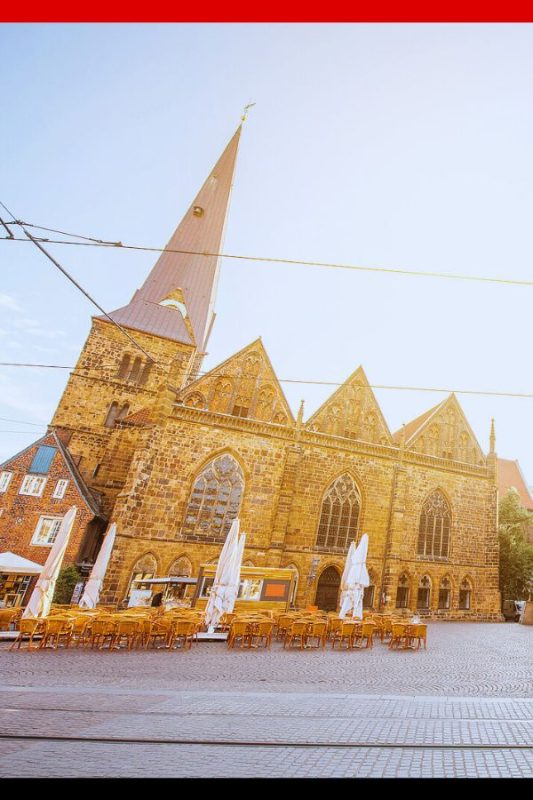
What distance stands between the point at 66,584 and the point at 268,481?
9.81 meters

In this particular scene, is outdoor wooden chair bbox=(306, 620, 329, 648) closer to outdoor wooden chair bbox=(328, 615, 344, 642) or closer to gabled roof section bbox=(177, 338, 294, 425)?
outdoor wooden chair bbox=(328, 615, 344, 642)

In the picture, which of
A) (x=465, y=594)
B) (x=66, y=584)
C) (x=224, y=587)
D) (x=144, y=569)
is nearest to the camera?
(x=224, y=587)

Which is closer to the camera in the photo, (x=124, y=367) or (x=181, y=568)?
(x=181, y=568)

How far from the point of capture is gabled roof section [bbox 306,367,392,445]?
22.7m

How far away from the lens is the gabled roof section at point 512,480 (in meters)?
39.4

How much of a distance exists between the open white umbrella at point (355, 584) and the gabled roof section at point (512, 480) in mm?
29728

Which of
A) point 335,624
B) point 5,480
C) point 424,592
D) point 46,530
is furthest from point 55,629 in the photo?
point 424,592

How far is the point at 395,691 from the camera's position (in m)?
7.45

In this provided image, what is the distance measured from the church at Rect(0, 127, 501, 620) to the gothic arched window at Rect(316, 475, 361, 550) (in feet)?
0.19

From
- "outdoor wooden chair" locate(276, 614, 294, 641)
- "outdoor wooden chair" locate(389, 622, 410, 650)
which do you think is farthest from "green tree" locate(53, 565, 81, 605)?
"outdoor wooden chair" locate(389, 622, 410, 650)

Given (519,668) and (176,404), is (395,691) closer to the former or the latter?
(519,668)

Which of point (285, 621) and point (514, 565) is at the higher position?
point (514, 565)

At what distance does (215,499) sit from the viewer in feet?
64.4

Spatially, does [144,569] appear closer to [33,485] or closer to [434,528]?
[33,485]
